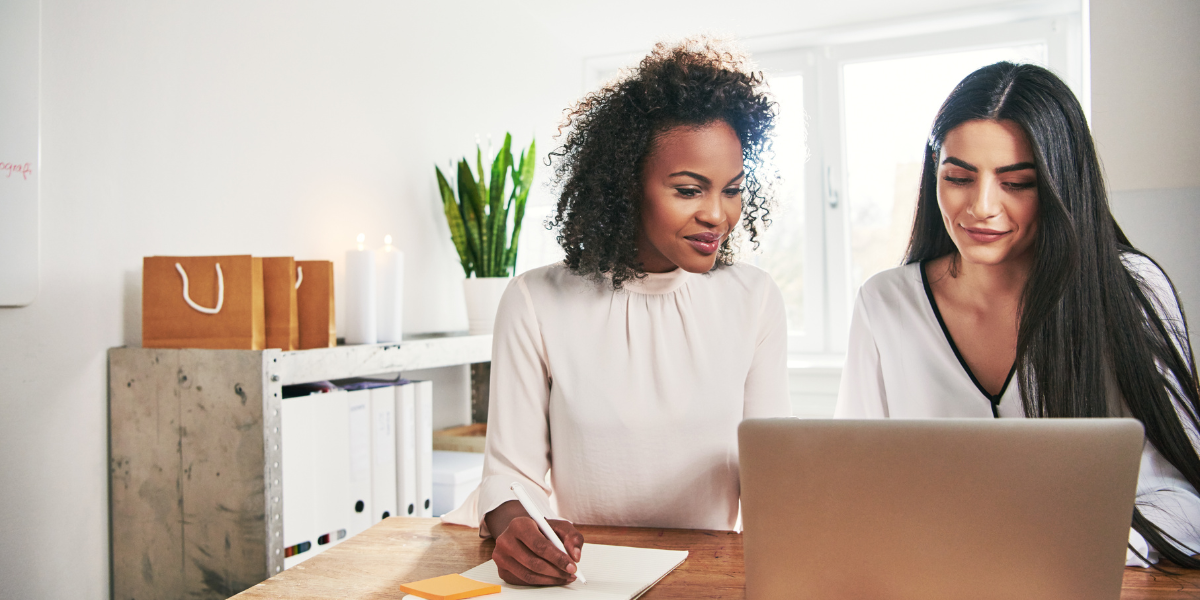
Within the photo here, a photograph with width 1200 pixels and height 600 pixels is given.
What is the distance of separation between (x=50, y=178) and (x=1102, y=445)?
1846 mm

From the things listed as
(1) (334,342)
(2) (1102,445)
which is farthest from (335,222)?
(2) (1102,445)

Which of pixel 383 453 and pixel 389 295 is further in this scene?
pixel 389 295

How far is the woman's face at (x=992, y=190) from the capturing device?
3.89 ft

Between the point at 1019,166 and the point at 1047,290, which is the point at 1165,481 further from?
the point at 1019,166

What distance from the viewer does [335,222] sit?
2355 millimetres

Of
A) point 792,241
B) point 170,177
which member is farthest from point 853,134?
point 170,177

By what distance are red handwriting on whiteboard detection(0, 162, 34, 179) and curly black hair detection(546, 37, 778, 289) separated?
107 cm

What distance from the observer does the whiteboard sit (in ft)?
4.82

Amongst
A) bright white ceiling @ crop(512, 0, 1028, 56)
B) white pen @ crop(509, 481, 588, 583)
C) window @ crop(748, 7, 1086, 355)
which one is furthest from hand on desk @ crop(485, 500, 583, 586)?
window @ crop(748, 7, 1086, 355)

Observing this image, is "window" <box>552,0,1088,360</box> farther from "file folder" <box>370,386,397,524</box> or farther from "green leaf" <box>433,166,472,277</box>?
"file folder" <box>370,386,397,524</box>

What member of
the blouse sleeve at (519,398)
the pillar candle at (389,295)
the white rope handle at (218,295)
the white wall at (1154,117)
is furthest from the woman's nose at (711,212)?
the white wall at (1154,117)

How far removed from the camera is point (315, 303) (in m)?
1.85

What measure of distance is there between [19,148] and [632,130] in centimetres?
123

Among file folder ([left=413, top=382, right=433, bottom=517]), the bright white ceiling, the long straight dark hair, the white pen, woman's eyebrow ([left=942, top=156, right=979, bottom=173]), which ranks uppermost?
the bright white ceiling
